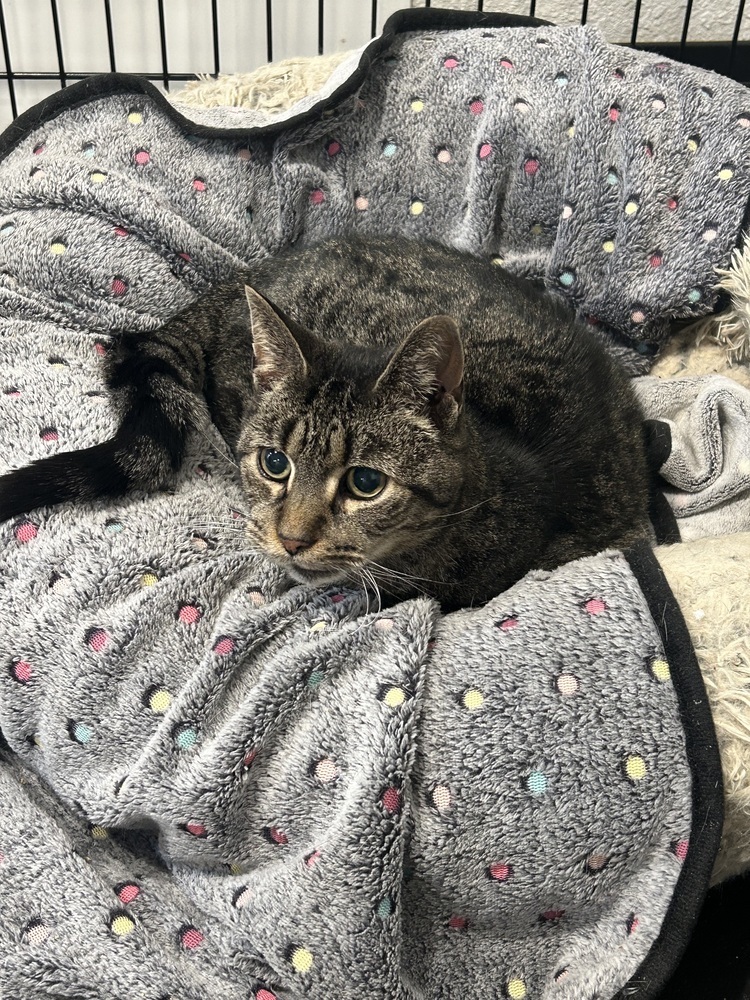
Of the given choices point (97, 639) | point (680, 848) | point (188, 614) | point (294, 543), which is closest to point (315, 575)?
point (294, 543)

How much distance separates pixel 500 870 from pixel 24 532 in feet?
2.54

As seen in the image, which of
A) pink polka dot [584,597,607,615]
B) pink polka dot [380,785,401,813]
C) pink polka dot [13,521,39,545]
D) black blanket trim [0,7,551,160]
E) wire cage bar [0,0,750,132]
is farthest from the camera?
wire cage bar [0,0,750,132]

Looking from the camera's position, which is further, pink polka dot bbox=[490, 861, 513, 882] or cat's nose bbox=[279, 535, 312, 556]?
cat's nose bbox=[279, 535, 312, 556]

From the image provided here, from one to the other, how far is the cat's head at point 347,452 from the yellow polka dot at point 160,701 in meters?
0.22

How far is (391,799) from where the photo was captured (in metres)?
1.02

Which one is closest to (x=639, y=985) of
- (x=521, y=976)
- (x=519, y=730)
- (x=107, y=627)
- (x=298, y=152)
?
(x=521, y=976)

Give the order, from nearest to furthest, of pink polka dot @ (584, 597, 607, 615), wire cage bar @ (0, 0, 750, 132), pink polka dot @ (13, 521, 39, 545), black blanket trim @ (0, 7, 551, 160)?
pink polka dot @ (584, 597, 607, 615), pink polka dot @ (13, 521, 39, 545), black blanket trim @ (0, 7, 551, 160), wire cage bar @ (0, 0, 750, 132)

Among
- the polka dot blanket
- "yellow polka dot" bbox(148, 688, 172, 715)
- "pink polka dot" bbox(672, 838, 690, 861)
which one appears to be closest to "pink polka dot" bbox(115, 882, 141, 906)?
the polka dot blanket

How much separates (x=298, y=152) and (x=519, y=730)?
4.10ft

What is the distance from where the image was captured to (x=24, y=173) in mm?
1733

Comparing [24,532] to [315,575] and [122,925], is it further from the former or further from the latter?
[122,925]

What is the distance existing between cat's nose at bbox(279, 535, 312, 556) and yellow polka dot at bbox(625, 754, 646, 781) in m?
0.46

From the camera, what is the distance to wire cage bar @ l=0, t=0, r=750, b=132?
2420 millimetres

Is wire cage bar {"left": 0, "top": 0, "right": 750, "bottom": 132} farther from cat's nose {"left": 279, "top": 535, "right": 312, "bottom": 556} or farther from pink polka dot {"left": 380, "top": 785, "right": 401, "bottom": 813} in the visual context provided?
pink polka dot {"left": 380, "top": 785, "right": 401, "bottom": 813}
